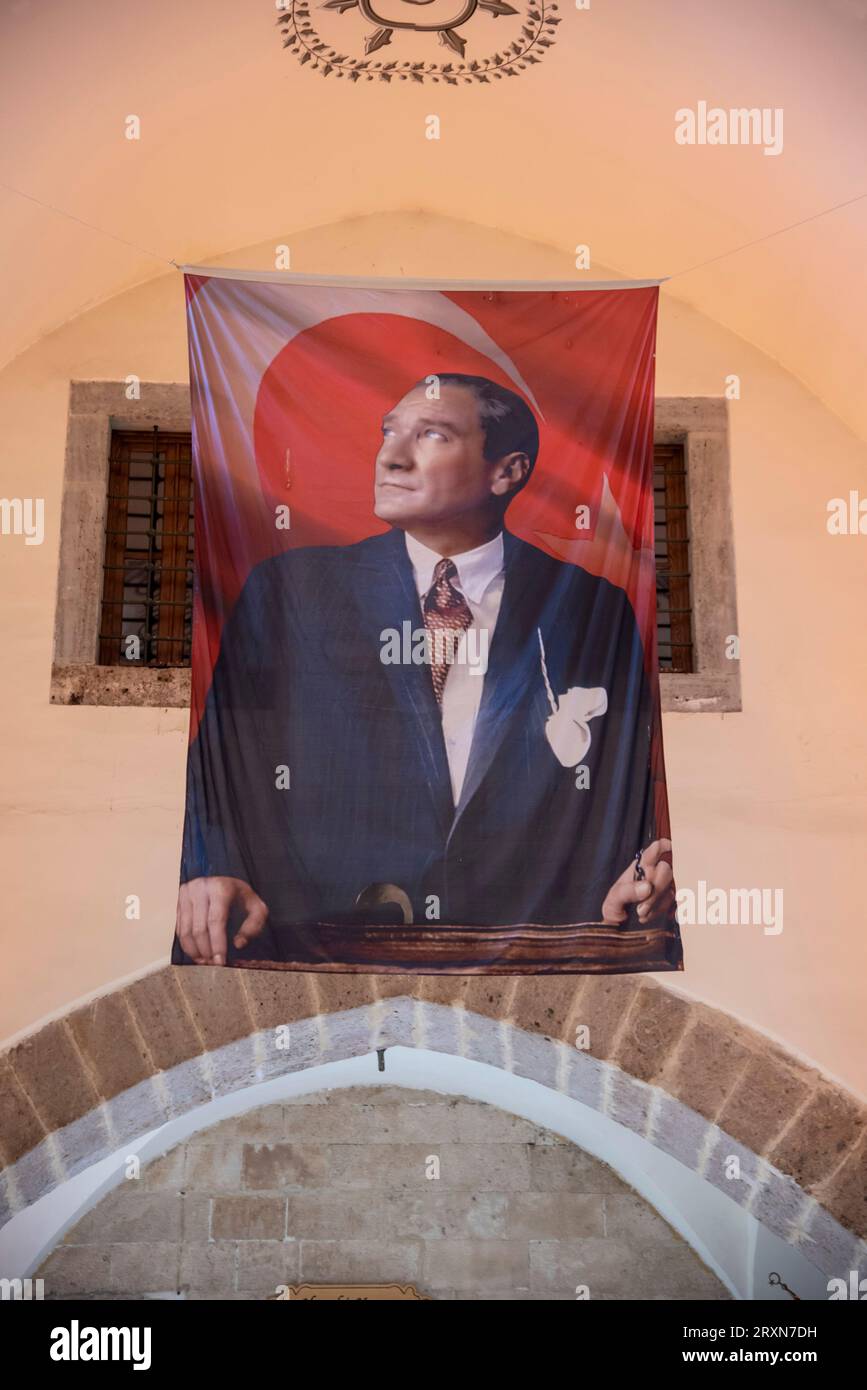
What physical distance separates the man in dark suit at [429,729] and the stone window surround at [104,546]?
26.7 inches

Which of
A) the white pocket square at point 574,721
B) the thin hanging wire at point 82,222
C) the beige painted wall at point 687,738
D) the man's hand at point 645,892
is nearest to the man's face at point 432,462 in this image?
the white pocket square at point 574,721

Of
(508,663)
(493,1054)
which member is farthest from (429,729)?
(493,1054)

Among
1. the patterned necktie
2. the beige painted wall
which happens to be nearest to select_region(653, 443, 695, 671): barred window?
the beige painted wall

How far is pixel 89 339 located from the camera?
5.64 metres

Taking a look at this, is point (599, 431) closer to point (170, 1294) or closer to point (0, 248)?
point (0, 248)

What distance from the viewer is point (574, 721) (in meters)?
4.66

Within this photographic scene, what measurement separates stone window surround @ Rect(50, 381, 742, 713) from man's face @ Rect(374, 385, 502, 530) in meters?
1.00

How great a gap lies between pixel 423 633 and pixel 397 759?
0.42m

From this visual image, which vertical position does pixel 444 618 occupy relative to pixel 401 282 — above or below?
below

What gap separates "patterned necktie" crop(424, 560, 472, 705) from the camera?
477 centimetres

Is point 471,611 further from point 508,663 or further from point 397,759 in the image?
point 397,759

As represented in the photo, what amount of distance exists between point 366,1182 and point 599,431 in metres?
3.52

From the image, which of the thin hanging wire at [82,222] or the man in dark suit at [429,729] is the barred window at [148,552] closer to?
the thin hanging wire at [82,222]
